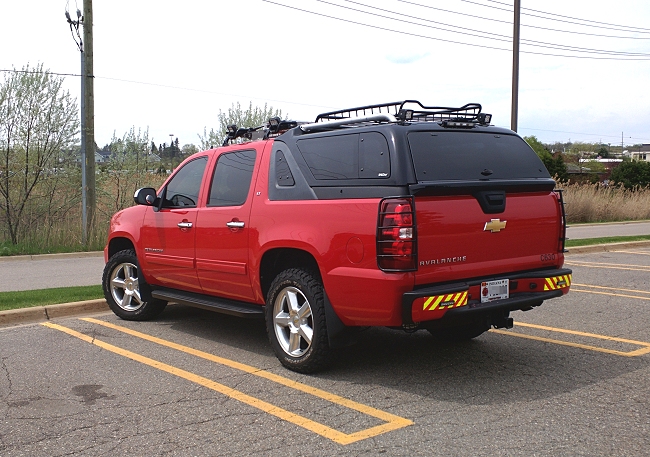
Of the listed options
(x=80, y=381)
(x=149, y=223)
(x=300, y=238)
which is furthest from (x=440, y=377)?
(x=149, y=223)

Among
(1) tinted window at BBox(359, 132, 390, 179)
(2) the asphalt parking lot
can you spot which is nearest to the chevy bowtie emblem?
(1) tinted window at BBox(359, 132, 390, 179)

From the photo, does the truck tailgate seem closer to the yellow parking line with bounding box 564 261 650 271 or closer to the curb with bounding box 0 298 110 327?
the curb with bounding box 0 298 110 327

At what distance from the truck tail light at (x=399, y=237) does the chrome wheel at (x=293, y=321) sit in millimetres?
1017

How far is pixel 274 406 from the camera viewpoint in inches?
200

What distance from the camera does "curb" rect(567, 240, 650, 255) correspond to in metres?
16.6

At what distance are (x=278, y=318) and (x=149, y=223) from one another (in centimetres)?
254

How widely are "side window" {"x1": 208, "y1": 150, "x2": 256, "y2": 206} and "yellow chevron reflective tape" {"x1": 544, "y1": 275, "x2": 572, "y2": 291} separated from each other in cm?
281

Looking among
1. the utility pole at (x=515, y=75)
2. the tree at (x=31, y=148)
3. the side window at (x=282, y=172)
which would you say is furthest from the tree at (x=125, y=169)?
the side window at (x=282, y=172)

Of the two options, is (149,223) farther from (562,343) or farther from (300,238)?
(562,343)

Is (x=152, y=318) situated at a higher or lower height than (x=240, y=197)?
lower

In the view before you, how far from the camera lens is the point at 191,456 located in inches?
164

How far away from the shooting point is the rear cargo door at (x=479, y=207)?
5266 mm

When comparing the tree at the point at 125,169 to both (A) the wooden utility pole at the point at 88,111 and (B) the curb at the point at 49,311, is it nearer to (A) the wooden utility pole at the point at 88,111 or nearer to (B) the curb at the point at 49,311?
(A) the wooden utility pole at the point at 88,111

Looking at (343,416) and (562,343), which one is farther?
(562,343)
